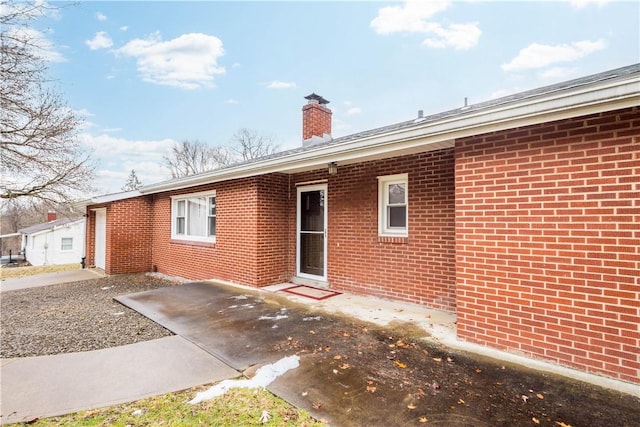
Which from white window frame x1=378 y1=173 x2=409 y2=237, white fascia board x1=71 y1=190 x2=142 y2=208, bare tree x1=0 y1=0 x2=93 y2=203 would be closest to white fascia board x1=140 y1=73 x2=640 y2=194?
white window frame x1=378 y1=173 x2=409 y2=237

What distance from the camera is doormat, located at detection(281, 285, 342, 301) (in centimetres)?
615

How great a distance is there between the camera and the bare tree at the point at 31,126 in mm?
4859

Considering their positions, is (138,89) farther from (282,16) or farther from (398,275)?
(398,275)

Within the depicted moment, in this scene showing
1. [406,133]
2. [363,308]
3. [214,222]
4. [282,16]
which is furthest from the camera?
[282,16]

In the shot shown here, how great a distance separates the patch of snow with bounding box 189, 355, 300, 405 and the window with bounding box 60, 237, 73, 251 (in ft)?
119

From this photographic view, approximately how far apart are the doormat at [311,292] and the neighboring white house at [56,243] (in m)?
29.8

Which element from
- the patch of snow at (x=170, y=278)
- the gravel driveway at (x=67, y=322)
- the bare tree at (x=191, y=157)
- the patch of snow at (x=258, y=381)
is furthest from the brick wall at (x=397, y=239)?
the bare tree at (x=191, y=157)

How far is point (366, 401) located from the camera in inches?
99.3

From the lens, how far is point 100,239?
1205 centimetres

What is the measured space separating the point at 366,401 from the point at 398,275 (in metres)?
3.30

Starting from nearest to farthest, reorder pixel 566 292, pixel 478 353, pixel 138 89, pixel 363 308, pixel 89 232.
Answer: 1. pixel 566 292
2. pixel 478 353
3. pixel 363 308
4. pixel 89 232
5. pixel 138 89

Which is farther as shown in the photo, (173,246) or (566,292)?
(173,246)

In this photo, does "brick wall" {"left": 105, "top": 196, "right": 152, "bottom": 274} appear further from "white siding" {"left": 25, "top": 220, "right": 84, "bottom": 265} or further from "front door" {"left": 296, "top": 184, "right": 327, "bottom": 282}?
"white siding" {"left": 25, "top": 220, "right": 84, "bottom": 265}

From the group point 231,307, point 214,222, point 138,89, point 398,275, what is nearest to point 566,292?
point 398,275
